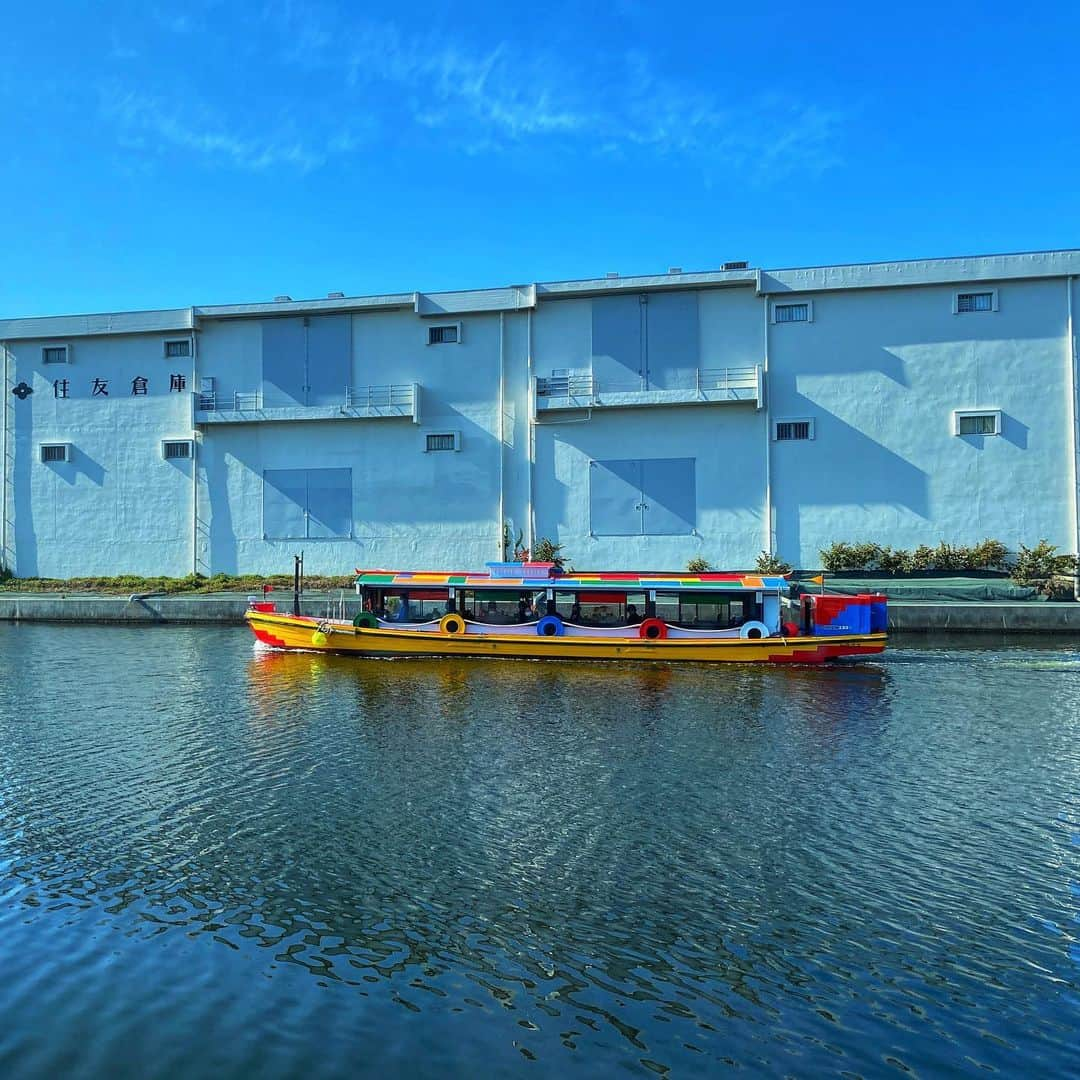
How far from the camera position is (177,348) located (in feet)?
116

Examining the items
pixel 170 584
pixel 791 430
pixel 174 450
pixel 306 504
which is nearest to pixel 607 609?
pixel 791 430

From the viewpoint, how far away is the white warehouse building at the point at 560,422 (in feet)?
97.8

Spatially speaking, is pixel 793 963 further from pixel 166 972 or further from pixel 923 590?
pixel 923 590

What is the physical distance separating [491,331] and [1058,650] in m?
20.4

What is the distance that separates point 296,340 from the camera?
1345 inches

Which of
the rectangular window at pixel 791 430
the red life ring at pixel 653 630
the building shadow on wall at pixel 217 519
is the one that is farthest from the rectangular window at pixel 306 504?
the red life ring at pixel 653 630

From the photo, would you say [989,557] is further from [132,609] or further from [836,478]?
[132,609]

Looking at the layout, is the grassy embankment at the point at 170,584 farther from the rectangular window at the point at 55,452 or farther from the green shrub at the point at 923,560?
the green shrub at the point at 923,560

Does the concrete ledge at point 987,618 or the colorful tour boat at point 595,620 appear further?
the concrete ledge at point 987,618

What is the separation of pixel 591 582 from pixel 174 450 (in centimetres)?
2064

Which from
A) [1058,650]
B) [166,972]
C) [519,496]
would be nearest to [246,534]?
[519,496]

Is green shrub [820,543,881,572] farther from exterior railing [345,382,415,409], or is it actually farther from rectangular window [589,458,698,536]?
exterior railing [345,382,415,409]

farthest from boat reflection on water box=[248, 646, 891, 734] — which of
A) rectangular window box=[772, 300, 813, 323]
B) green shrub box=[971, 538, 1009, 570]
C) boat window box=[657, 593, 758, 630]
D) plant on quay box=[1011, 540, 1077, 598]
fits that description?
rectangular window box=[772, 300, 813, 323]

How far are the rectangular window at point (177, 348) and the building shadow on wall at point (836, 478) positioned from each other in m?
22.1
